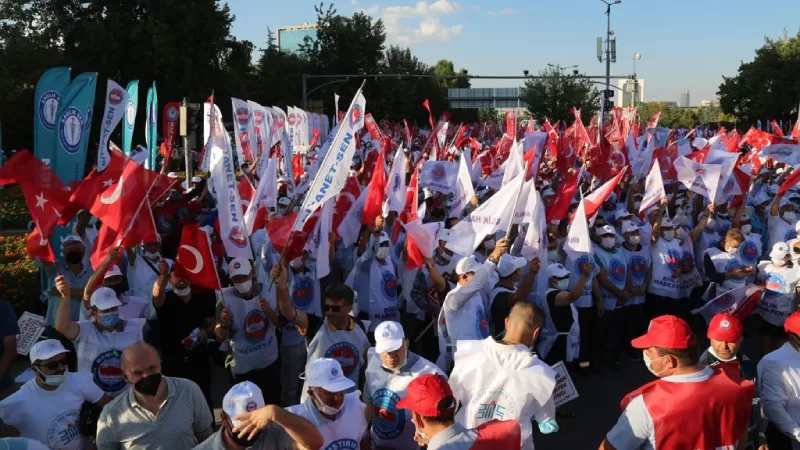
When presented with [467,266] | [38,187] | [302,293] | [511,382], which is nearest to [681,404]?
[511,382]

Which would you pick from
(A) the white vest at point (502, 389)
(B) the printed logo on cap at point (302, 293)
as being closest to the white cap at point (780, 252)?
Result: (A) the white vest at point (502, 389)

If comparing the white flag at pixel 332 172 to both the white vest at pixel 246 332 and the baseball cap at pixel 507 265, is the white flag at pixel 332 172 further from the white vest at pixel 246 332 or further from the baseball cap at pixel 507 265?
the baseball cap at pixel 507 265

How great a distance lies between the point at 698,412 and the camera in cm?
324

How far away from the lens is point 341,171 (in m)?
5.66

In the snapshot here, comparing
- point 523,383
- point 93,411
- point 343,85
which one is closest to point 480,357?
point 523,383

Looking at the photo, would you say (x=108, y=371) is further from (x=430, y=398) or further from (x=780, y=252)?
(x=780, y=252)

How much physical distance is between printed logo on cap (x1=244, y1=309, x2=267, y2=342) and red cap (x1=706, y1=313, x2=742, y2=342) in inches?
125

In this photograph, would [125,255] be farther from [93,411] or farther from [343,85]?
[343,85]

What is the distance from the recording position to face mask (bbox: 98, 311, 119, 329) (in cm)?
471

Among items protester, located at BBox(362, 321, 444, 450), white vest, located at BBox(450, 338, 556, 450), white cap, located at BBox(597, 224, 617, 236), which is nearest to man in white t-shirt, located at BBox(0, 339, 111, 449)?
protester, located at BBox(362, 321, 444, 450)

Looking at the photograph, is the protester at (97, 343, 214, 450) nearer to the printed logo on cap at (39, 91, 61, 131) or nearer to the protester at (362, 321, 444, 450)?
the protester at (362, 321, 444, 450)

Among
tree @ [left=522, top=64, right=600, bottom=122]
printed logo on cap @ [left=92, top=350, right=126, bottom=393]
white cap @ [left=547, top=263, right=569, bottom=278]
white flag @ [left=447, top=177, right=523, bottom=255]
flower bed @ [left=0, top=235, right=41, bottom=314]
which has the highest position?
tree @ [left=522, top=64, right=600, bottom=122]

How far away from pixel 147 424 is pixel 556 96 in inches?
1865

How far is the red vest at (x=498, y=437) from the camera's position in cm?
298
